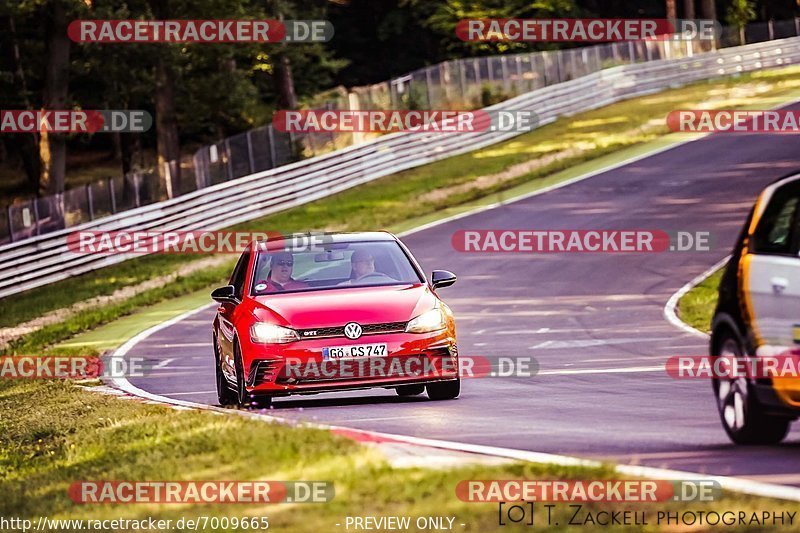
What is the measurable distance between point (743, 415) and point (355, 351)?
4.42m

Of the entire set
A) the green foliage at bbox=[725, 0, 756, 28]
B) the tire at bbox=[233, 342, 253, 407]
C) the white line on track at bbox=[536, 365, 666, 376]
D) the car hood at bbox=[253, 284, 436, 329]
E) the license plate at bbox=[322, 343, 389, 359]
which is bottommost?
the white line on track at bbox=[536, 365, 666, 376]

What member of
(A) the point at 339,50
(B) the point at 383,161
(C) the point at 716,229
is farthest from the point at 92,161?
(C) the point at 716,229

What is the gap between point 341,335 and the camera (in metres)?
13.2

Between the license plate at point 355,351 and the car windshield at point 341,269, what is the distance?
101 cm

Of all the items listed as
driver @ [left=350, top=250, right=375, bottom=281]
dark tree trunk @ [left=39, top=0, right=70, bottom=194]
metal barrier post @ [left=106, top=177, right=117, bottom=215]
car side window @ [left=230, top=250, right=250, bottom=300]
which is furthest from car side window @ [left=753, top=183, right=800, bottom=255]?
dark tree trunk @ [left=39, top=0, right=70, bottom=194]

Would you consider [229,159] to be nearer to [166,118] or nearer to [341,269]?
[166,118]

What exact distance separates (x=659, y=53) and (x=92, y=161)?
36049 mm

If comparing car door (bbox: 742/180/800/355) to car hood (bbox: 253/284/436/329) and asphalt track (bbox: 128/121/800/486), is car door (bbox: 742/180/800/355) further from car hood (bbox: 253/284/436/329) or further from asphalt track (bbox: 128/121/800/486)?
car hood (bbox: 253/284/436/329)

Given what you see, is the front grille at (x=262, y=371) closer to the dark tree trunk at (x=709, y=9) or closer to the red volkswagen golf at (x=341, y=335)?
the red volkswagen golf at (x=341, y=335)

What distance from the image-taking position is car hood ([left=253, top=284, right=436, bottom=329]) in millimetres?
13281

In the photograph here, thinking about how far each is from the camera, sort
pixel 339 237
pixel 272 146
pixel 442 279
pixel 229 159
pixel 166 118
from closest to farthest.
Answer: pixel 442 279, pixel 339 237, pixel 229 159, pixel 272 146, pixel 166 118

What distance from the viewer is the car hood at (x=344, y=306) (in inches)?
523

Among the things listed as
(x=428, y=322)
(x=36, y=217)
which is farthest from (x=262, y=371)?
(x=36, y=217)

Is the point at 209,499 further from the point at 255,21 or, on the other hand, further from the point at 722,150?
the point at 255,21
